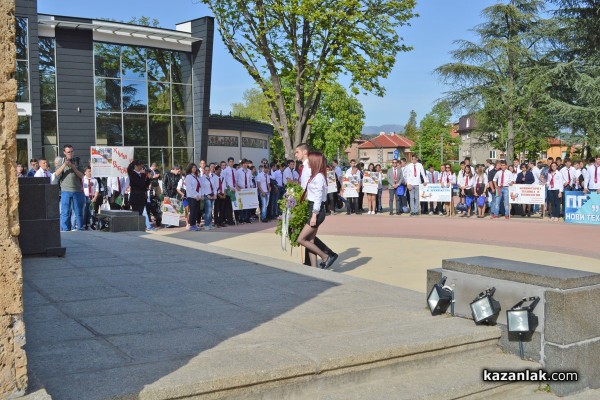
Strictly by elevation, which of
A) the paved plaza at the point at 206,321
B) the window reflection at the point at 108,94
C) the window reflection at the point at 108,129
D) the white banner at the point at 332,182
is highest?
the window reflection at the point at 108,94

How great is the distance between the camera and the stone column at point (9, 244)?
10.1 ft

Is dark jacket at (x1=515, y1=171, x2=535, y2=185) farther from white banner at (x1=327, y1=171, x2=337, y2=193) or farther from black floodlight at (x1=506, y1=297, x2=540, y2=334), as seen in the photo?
black floodlight at (x1=506, y1=297, x2=540, y2=334)

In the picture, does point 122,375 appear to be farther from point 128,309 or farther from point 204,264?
point 204,264

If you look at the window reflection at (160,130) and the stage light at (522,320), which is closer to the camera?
the stage light at (522,320)

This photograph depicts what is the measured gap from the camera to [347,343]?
470cm

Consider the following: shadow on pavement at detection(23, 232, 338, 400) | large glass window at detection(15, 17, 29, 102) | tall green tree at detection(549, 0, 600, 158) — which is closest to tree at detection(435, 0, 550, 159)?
tall green tree at detection(549, 0, 600, 158)

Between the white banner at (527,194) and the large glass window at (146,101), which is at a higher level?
the large glass window at (146,101)

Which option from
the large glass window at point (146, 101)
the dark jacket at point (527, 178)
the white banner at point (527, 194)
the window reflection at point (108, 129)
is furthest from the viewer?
the large glass window at point (146, 101)

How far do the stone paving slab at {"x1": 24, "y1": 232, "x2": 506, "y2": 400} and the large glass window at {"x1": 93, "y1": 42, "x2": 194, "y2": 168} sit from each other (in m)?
22.0

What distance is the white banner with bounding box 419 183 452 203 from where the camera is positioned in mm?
22656

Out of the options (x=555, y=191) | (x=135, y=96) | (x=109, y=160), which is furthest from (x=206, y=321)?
(x=135, y=96)

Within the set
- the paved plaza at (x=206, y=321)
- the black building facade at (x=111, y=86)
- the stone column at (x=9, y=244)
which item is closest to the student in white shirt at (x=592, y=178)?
the paved plaza at (x=206, y=321)

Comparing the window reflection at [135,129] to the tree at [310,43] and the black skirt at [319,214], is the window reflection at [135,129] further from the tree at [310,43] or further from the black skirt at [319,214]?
the black skirt at [319,214]

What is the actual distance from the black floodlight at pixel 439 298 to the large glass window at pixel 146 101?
2543 cm
